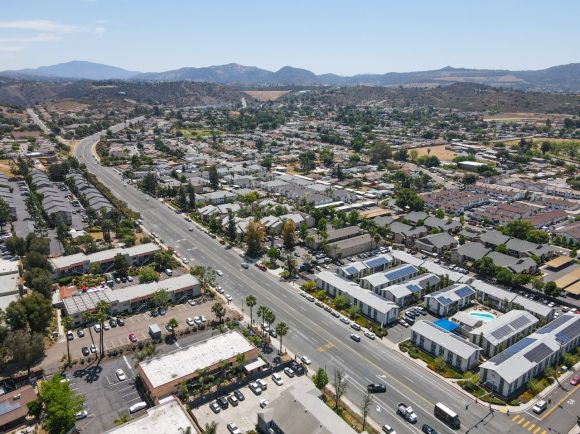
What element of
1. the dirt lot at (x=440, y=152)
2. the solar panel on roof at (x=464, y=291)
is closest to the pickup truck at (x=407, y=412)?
the solar panel on roof at (x=464, y=291)

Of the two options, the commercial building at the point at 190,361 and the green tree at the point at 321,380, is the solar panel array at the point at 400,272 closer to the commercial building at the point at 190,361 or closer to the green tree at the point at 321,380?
the commercial building at the point at 190,361

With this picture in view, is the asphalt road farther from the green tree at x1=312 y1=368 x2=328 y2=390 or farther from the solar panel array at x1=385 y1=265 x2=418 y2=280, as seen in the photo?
the solar panel array at x1=385 y1=265 x2=418 y2=280

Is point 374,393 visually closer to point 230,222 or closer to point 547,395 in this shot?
point 547,395

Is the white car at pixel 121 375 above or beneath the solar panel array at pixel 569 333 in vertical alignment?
beneath

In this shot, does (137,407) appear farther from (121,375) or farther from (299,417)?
(299,417)

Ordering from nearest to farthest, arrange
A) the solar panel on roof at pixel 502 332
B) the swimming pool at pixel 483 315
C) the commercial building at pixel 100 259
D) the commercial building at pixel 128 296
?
the solar panel on roof at pixel 502 332, the commercial building at pixel 128 296, the swimming pool at pixel 483 315, the commercial building at pixel 100 259

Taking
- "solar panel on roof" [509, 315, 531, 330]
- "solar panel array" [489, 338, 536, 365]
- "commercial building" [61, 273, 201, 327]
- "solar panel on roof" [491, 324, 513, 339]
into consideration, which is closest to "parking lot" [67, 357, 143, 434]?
"commercial building" [61, 273, 201, 327]

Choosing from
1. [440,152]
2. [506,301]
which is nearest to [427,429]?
[506,301]

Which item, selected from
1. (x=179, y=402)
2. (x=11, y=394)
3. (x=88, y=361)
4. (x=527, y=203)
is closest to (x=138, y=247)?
(x=88, y=361)
